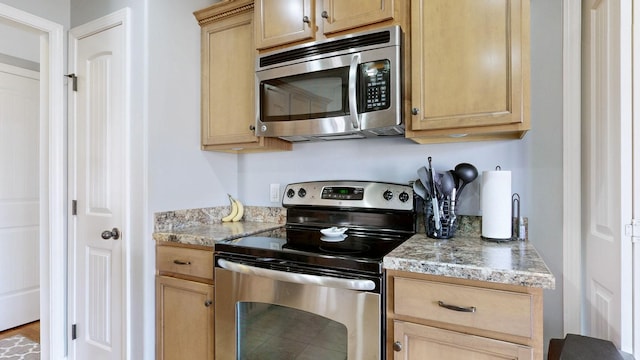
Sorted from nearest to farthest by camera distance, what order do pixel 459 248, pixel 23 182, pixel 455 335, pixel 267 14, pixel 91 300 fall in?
pixel 455 335
pixel 459 248
pixel 267 14
pixel 91 300
pixel 23 182

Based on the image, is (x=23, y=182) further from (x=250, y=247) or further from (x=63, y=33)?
(x=250, y=247)

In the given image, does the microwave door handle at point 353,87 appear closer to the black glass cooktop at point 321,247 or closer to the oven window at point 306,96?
the oven window at point 306,96

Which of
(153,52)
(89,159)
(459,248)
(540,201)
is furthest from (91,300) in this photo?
(540,201)

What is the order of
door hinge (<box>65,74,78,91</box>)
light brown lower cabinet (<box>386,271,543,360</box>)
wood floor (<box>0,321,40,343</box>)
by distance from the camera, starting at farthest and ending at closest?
wood floor (<box>0,321,40,343</box>)
door hinge (<box>65,74,78,91</box>)
light brown lower cabinet (<box>386,271,543,360</box>)

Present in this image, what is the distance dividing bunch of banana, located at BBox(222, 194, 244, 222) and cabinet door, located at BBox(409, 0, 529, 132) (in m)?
1.29

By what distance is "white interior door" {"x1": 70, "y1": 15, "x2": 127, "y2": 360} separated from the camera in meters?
1.83

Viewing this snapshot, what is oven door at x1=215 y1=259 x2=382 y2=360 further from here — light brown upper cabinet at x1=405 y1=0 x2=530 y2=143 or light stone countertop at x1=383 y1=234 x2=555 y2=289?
light brown upper cabinet at x1=405 y1=0 x2=530 y2=143

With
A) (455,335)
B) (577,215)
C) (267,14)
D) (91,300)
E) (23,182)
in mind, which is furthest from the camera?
(23,182)

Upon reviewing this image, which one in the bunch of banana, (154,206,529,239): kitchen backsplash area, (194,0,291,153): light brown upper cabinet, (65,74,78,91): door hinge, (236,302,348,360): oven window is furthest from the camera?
the bunch of banana

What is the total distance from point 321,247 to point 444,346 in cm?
59

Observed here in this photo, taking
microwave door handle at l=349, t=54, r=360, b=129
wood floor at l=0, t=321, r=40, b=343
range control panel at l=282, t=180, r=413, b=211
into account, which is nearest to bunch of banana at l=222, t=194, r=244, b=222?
range control panel at l=282, t=180, r=413, b=211

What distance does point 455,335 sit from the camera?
107 cm

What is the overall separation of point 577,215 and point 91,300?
2.61 metres

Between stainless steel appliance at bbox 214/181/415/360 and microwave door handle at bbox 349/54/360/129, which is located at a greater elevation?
microwave door handle at bbox 349/54/360/129
